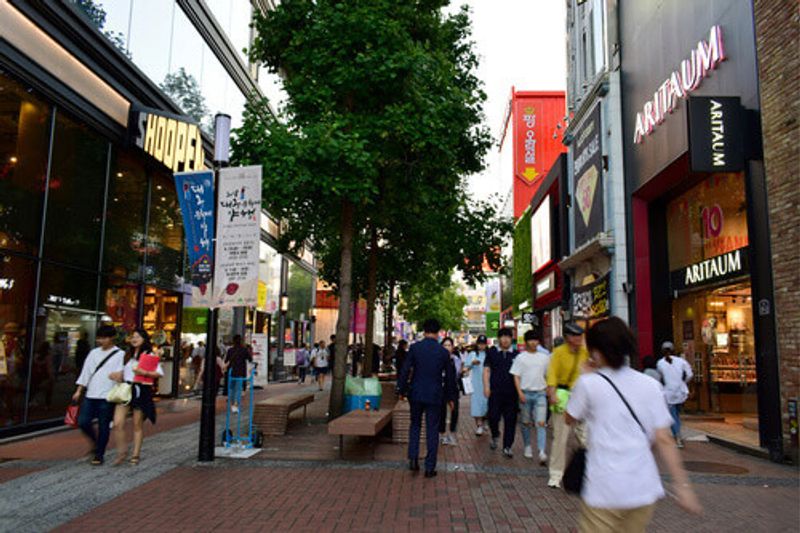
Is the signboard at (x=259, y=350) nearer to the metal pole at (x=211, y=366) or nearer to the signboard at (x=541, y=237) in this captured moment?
the metal pole at (x=211, y=366)

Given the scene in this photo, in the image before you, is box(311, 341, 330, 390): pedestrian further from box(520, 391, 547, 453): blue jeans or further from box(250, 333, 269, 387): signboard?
box(520, 391, 547, 453): blue jeans

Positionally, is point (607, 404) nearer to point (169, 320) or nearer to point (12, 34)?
point (12, 34)

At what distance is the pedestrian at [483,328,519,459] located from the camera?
9.18 meters

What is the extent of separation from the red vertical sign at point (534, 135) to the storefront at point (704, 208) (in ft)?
69.2

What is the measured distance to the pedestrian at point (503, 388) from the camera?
361 inches

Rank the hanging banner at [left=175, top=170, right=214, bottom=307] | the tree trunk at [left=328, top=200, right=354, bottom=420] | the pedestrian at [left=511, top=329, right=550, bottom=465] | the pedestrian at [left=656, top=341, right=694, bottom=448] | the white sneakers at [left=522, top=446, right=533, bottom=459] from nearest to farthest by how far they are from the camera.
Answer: the pedestrian at [left=511, top=329, right=550, bottom=465]
the hanging banner at [left=175, top=170, right=214, bottom=307]
the white sneakers at [left=522, top=446, right=533, bottom=459]
the pedestrian at [left=656, top=341, right=694, bottom=448]
the tree trunk at [left=328, top=200, right=354, bottom=420]

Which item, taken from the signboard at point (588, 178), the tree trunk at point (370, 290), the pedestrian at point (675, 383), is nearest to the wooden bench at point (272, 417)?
the tree trunk at point (370, 290)

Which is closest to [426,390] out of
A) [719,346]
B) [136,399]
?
[136,399]

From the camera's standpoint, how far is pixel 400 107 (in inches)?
453

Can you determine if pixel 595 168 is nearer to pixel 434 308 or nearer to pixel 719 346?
pixel 719 346

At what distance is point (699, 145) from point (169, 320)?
13866 millimetres

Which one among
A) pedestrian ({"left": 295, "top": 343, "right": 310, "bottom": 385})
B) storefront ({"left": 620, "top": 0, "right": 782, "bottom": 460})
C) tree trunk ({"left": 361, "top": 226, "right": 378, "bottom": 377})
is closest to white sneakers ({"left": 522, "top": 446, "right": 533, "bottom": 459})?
storefront ({"left": 620, "top": 0, "right": 782, "bottom": 460})

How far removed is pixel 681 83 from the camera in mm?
12844

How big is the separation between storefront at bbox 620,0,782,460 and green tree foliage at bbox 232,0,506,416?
443 cm
